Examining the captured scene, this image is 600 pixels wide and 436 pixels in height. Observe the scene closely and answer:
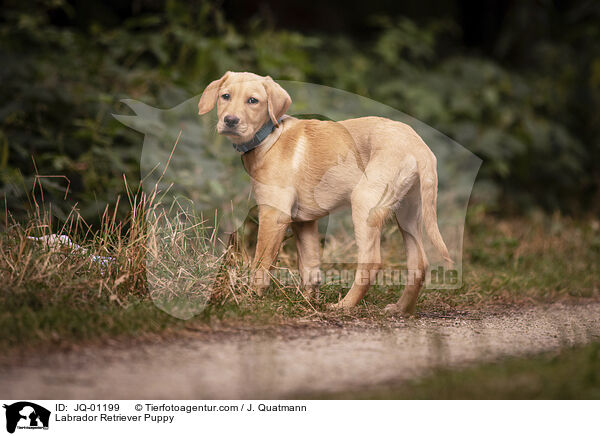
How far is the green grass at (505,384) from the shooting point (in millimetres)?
2605

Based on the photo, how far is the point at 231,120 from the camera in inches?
143

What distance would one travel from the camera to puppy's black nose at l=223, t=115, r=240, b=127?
3619 mm

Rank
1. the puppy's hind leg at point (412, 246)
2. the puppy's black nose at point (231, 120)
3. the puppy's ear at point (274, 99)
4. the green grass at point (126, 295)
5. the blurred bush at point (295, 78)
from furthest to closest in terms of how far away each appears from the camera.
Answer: the blurred bush at point (295, 78) < the puppy's hind leg at point (412, 246) < the puppy's ear at point (274, 99) < the puppy's black nose at point (231, 120) < the green grass at point (126, 295)

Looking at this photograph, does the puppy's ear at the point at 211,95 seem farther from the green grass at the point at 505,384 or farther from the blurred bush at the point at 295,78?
the green grass at the point at 505,384

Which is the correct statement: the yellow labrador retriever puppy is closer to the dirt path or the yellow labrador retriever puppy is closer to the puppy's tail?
the puppy's tail

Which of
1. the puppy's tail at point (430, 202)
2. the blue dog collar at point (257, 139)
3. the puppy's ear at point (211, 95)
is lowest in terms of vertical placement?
the puppy's tail at point (430, 202)

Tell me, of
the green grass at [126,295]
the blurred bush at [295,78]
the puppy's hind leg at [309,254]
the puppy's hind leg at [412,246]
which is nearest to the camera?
the green grass at [126,295]

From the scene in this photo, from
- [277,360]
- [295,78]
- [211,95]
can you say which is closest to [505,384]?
[277,360]

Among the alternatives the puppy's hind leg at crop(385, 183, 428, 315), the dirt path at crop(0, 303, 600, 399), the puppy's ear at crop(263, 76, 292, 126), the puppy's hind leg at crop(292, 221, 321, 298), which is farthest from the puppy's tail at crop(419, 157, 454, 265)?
the puppy's ear at crop(263, 76, 292, 126)

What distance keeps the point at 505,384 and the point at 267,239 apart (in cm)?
174

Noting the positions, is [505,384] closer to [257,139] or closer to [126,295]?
[257,139]

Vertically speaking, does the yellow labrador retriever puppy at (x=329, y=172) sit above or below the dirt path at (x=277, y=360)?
above
